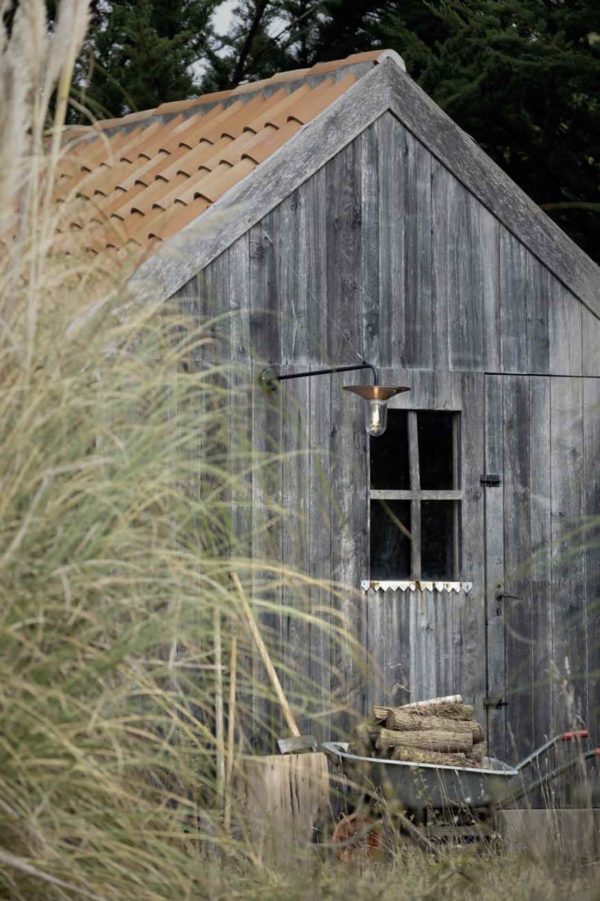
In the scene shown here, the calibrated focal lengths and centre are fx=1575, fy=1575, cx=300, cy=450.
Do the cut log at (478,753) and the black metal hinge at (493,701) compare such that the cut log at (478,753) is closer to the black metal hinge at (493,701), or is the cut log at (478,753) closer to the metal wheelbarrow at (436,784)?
the metal wheelbarrow at (436,784)

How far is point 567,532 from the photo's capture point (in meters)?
8.26

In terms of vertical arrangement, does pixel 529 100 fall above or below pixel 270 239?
above

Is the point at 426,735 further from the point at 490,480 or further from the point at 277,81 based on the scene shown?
the point at 277,81

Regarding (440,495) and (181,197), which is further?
(440,495)

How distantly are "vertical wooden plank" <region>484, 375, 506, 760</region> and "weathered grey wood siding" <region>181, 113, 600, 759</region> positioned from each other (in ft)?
0.03

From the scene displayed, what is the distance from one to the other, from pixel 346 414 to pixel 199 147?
175cm

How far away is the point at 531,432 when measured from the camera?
8.27 m

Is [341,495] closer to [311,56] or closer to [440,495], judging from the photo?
[440,495]

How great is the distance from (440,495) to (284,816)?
9.97 ft

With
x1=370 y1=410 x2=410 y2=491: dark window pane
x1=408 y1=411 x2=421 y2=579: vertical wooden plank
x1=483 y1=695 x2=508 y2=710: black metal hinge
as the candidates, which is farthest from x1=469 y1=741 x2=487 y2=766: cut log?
x1=370 y1=410 x2=410 y2=491: dark window pane

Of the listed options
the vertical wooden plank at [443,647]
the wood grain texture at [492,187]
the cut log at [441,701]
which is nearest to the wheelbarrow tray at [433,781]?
the cut log at [441,701]

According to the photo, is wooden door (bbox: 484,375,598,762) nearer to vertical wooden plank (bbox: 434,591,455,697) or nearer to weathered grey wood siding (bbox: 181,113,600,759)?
weathered grey wood siding (bbox: 181,113,600,759)

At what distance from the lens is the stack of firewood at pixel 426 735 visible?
7.05m

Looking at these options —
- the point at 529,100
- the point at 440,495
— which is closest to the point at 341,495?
the point at 440,495
